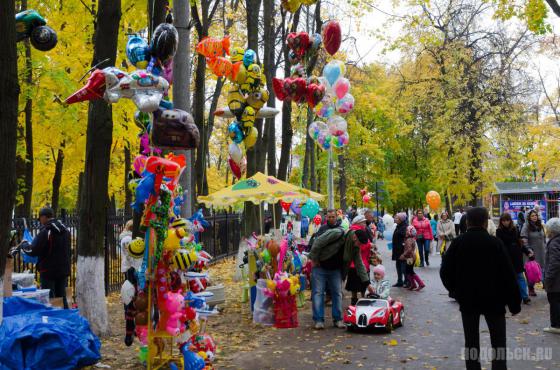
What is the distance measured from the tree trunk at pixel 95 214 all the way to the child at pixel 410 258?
7586 mm

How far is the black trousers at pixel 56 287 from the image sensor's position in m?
9.45

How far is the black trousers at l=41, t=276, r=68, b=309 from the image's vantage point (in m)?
9.45

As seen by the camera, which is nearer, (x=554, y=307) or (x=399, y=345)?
(x=399, y=345)

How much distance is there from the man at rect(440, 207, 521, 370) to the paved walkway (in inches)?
60.4

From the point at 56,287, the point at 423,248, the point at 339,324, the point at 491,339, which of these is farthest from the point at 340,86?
the point at 491,339

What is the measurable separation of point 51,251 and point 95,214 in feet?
5.17

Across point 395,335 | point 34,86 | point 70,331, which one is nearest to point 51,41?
point 70,331

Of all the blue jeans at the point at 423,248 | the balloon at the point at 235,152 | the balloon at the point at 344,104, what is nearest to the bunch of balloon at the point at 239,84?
the balloon at the point at 235,152

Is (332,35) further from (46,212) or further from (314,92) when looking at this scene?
(46,212)

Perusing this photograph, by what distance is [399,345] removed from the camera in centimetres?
843

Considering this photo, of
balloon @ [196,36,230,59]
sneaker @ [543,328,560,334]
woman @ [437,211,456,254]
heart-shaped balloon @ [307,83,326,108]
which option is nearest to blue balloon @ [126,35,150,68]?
balloon @ [196,36,230,59]

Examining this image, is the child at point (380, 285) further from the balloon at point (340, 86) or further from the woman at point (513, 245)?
the balloon at point (340, 86)

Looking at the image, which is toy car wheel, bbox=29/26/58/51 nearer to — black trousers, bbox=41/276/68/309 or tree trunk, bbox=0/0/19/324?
tree trunk, bbox=0/0/19/324

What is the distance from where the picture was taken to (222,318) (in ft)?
35.7
